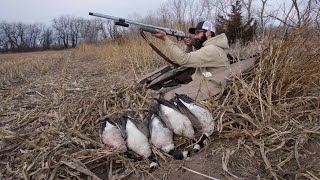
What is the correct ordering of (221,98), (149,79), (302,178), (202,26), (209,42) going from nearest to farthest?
(302,178), (221,98), (209,42), (202,26), (149,79)

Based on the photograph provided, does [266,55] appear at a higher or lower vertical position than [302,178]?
higher

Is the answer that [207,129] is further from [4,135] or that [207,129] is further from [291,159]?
[4,135]

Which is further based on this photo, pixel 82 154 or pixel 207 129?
pixel 207 129

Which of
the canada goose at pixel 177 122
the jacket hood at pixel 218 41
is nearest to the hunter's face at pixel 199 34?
→ the jacket hood at pixel 218 41

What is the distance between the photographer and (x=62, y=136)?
2.05 metres

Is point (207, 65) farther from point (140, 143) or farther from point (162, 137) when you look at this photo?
point (140, 143)

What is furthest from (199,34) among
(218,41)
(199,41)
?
Answer: (218,41)

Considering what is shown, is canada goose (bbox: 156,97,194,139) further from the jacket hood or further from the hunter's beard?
the hunter's beard

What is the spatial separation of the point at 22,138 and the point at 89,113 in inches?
24.0

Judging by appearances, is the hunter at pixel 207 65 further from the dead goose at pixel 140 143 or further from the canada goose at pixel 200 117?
the dead goose at pixel 140 143

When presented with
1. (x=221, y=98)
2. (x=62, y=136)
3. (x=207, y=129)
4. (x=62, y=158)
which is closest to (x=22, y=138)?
(x=62, y=136)

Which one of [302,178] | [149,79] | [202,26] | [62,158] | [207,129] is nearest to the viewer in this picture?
[302,178]

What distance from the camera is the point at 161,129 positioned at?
6.49 ft

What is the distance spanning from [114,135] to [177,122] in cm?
47
